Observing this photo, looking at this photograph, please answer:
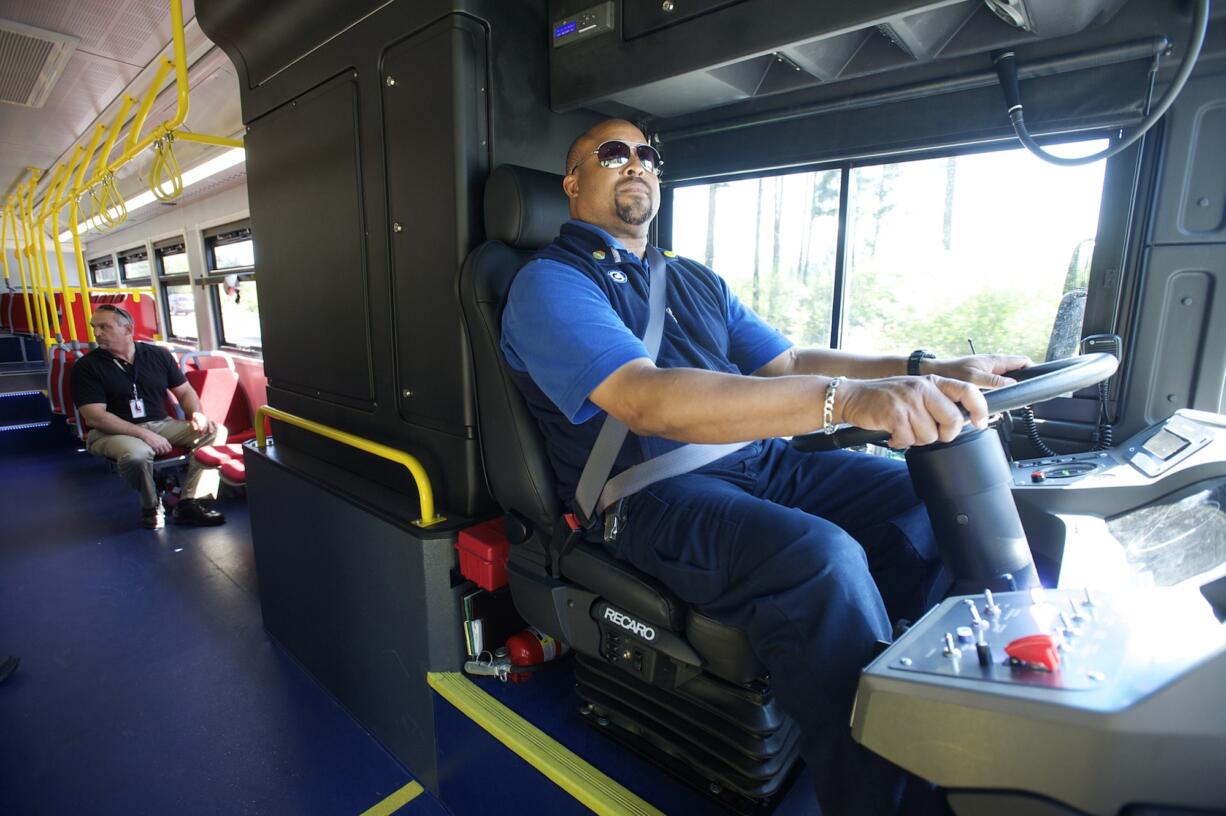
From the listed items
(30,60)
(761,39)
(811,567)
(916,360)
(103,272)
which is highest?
(30,60)

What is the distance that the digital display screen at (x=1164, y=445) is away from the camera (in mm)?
1588

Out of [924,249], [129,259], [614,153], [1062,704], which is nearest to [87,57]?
[614,153]

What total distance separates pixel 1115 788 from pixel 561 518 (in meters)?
1.14

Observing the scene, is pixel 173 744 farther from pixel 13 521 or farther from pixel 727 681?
pixel 13 521

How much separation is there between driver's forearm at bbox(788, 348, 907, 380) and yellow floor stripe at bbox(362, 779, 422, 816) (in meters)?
1.80

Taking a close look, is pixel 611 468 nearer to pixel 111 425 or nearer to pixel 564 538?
pixel 564 538

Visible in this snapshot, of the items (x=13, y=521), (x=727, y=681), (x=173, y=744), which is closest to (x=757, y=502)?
(x=727, y=681)

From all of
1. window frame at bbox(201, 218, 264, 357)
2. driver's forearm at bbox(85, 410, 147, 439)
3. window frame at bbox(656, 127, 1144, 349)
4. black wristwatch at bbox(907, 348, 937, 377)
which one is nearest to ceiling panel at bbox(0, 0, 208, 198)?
window frame at bbox(201, 218, 264, 357)

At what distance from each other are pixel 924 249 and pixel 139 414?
18.1 feet

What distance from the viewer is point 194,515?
4559mm

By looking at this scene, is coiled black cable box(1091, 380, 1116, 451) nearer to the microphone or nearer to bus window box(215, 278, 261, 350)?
the microphone

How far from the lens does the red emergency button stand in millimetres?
829

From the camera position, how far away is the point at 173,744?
2.27 m

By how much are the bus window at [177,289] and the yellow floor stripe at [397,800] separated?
855 cm
